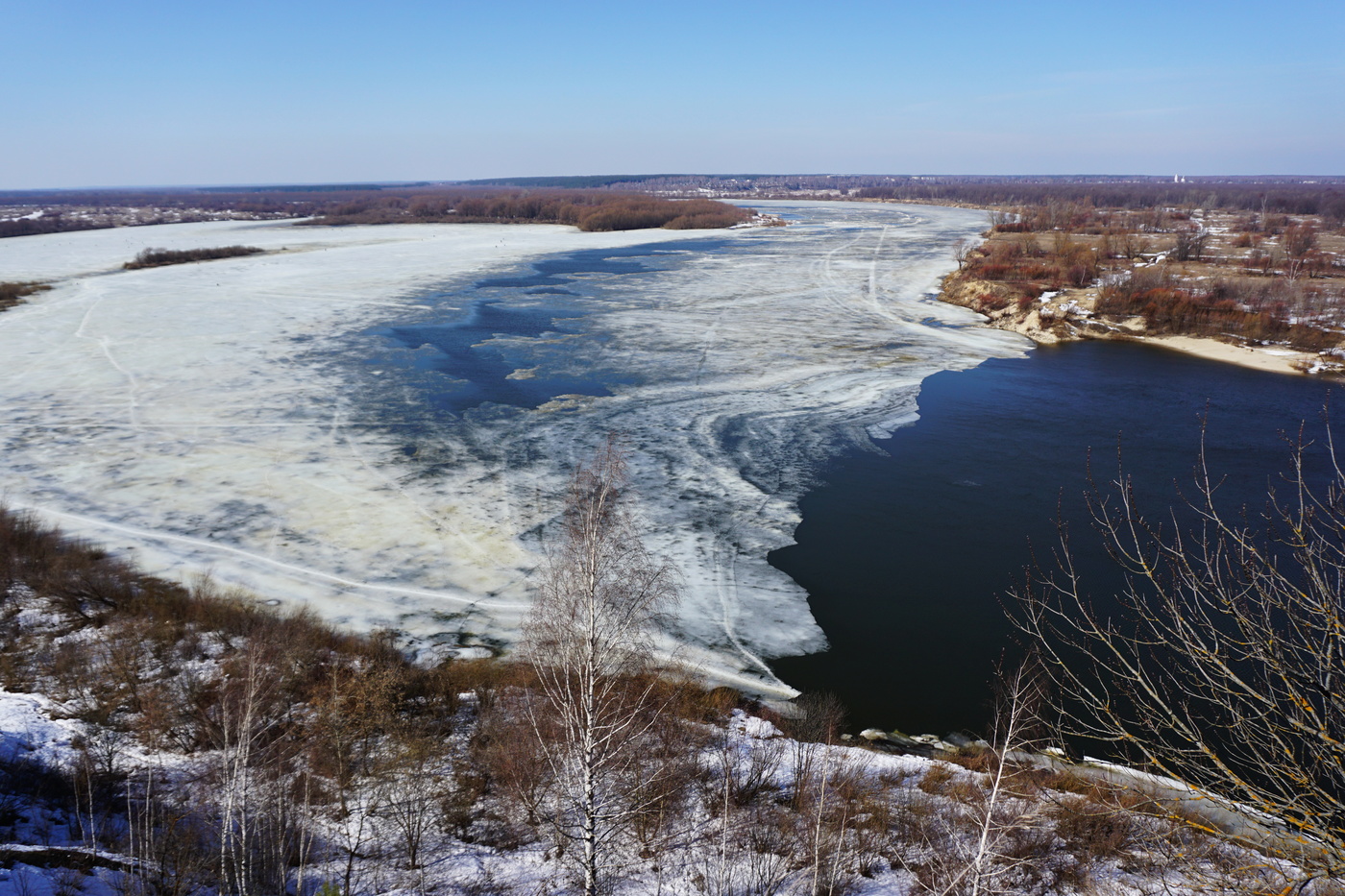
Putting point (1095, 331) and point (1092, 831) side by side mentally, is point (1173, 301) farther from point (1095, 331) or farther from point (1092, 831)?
point (1092, 831)

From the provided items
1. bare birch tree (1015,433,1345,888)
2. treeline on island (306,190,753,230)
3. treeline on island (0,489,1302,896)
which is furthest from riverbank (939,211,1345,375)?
treeline on island (306,190,753,230)

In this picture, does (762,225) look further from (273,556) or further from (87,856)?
(87,856)

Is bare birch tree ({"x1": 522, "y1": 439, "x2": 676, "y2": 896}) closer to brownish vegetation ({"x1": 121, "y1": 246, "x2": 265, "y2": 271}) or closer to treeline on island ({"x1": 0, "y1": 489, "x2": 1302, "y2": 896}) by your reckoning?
treeline on island ({"x1": 0, "y1": 489, "x2": 1302, "y2": 896})

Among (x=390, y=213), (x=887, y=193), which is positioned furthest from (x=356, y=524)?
(x=887, y=193)

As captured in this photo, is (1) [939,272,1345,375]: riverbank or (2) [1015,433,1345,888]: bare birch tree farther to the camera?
(1) [939,272,1345,375]: riverbank

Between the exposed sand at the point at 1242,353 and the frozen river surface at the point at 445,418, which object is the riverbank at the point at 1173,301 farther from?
the frozen river surface at the point at 445,418
